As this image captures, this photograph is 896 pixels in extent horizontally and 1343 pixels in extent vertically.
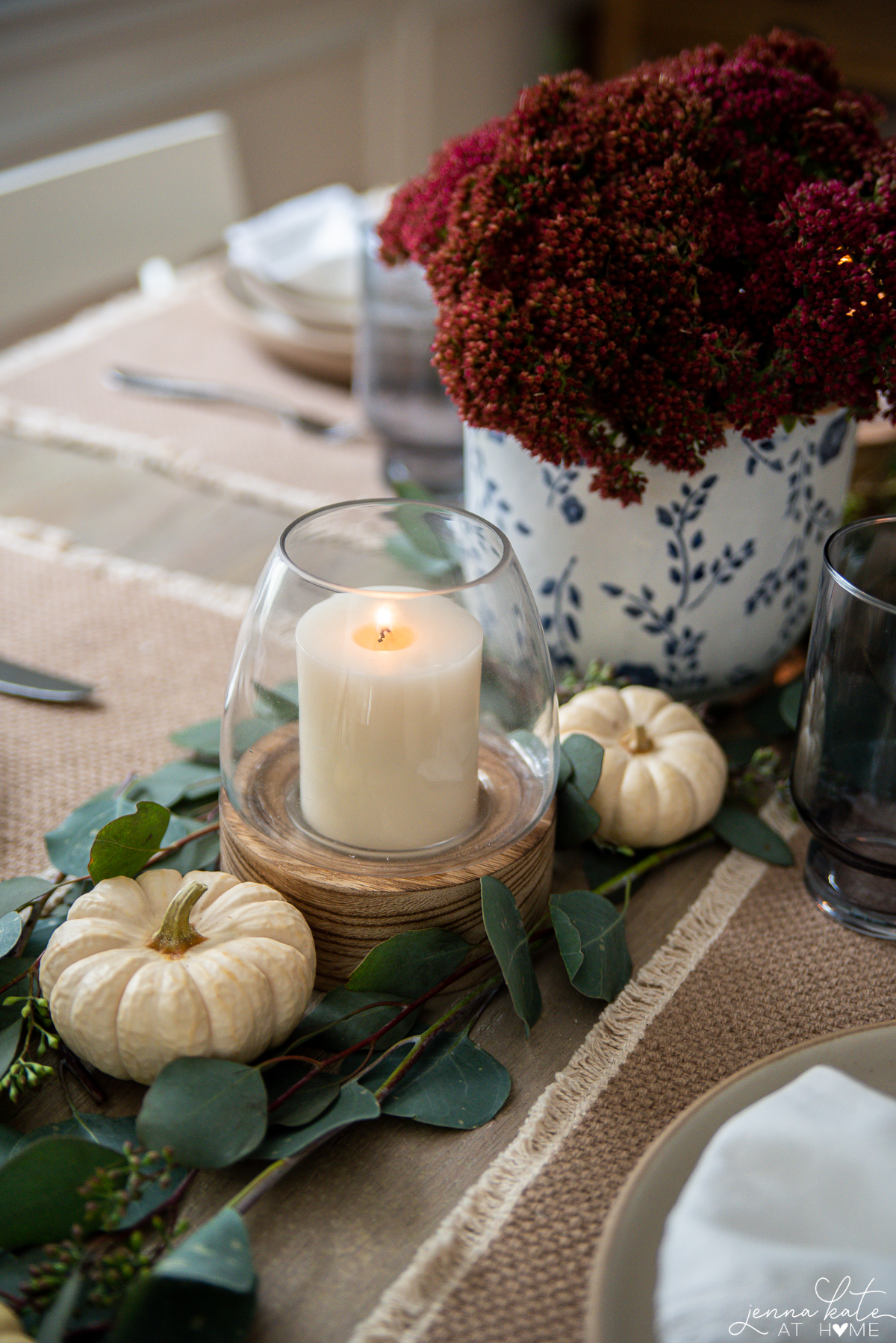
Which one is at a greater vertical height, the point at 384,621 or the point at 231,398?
the point at 384,621

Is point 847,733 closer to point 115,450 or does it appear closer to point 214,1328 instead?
point 214,1328

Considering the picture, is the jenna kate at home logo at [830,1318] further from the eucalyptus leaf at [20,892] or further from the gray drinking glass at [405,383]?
the gray drinking glass at [405,383]

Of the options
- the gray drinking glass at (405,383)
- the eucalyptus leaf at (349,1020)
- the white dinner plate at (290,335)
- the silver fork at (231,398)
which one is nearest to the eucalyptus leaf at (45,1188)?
the eucalyptus leaf at (349,1020)

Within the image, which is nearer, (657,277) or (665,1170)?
(665,1170)

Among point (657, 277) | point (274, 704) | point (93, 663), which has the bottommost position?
point (93, 663)

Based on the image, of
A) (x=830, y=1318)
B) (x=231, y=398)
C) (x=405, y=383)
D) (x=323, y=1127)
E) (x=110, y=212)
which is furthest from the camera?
(x=110, y=212)

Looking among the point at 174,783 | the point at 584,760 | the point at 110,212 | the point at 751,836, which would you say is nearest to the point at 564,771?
the point at 584,760

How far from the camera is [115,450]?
1.04 meters

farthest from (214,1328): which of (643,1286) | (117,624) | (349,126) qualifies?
(349,126)

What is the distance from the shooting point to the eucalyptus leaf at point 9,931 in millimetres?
473

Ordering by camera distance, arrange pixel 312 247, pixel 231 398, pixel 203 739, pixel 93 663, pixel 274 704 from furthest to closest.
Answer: pixel 312 247 → pixel 231 398 → pixel 93 663 → pixel 203 739 → pixel 274 704

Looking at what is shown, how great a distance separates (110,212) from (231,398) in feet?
2.02

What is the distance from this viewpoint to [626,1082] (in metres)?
0.46

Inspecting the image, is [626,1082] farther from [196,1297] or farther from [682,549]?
[682,549]
